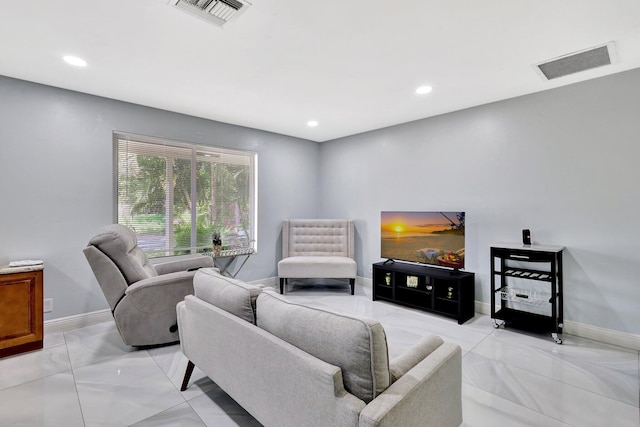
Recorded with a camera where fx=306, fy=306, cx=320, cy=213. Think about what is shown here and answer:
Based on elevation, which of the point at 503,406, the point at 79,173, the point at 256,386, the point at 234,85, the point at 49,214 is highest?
the point at 234,85

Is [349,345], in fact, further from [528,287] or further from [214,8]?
[528,287]

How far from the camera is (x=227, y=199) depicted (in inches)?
178

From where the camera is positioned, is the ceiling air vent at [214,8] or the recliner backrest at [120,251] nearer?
the ceiling air vent at [214,8]

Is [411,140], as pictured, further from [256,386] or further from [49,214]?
[49,214]

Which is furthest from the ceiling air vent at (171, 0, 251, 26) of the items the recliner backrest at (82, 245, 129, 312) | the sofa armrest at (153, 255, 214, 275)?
the sofa armrest at (153, 255, 214, 275)

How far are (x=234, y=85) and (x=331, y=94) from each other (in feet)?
3.31

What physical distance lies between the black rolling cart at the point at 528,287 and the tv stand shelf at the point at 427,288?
29 cm

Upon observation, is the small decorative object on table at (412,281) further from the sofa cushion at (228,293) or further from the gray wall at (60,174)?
the gray wall at (60,174)

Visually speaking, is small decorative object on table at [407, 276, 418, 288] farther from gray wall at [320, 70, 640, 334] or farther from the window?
the window

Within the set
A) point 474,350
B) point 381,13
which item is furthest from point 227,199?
point 474,350

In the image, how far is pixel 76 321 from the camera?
3.22m

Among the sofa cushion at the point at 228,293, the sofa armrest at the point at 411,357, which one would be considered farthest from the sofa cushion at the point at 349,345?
the sofa cushion at the point at 228,293

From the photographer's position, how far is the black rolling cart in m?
2.93

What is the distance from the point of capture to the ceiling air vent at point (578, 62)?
2.40 metres
